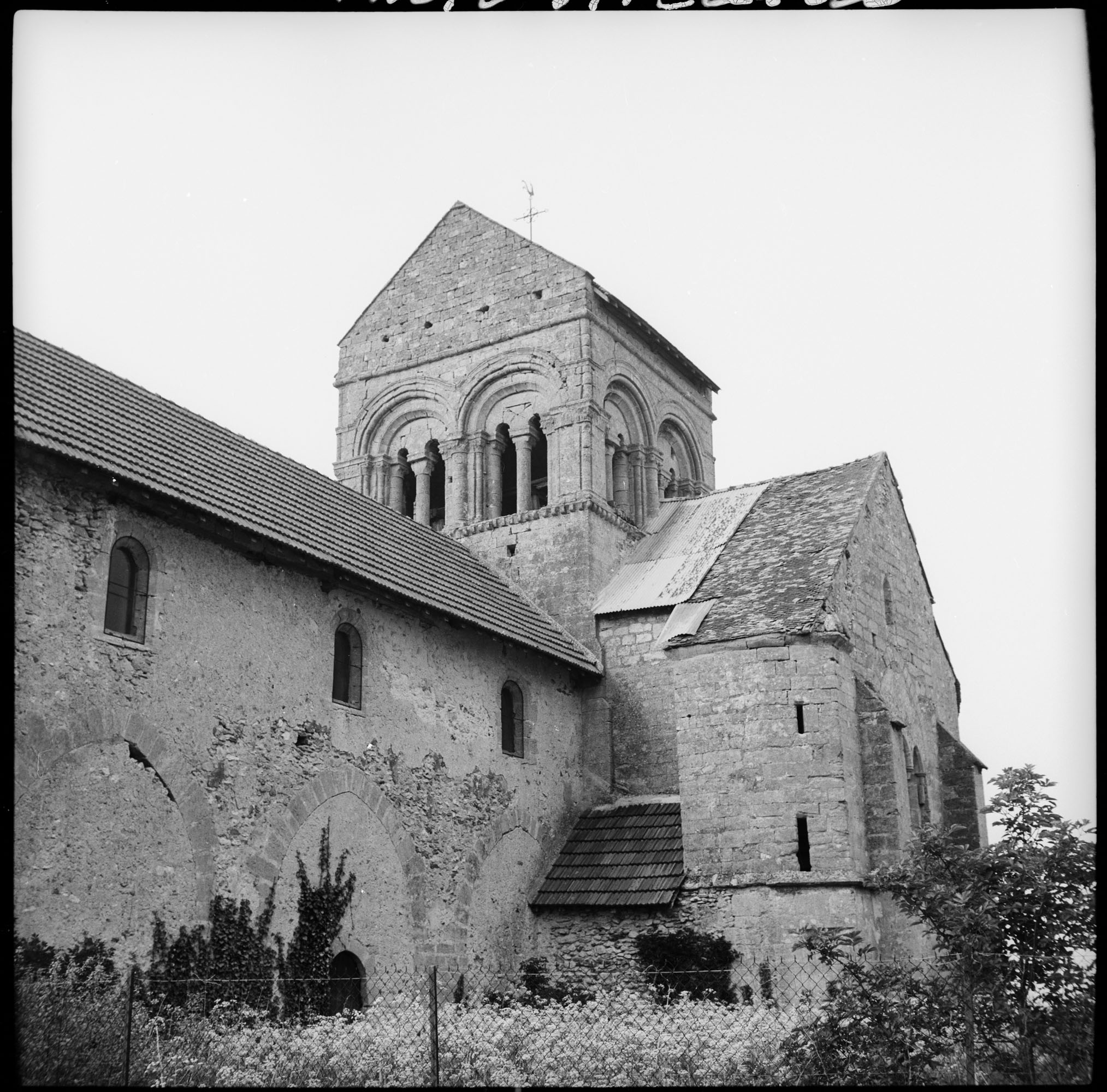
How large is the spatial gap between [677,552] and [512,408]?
501 cm

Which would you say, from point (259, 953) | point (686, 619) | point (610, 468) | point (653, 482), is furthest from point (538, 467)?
point (259, 953)

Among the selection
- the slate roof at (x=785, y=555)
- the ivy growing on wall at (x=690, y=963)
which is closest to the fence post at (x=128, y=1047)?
the ivy growing on wall at (x=690, y=963)

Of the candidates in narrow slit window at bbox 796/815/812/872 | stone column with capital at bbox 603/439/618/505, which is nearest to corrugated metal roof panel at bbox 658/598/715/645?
narrow slit window at bbox 796/815/812/872

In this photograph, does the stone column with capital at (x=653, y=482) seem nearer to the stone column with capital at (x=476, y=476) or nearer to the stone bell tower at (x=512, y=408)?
the stone bell tower at (x=512, y=408)

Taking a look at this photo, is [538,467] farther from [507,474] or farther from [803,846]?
[803,846]

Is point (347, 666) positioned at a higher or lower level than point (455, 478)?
lower

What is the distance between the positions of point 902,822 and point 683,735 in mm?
3410

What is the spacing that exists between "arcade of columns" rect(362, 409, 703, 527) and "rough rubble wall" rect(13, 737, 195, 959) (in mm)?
12204

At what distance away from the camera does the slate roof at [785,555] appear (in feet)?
61.2

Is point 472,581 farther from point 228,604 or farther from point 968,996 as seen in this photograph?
point 968,996

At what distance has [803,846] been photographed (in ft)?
56.8

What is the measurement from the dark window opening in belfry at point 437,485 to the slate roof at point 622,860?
27.5ft

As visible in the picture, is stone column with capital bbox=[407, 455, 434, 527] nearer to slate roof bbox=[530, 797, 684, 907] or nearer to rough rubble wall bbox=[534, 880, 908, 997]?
slate roof bbox=[530, 797, 684, 907]

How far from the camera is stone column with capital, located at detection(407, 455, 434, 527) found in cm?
2619
